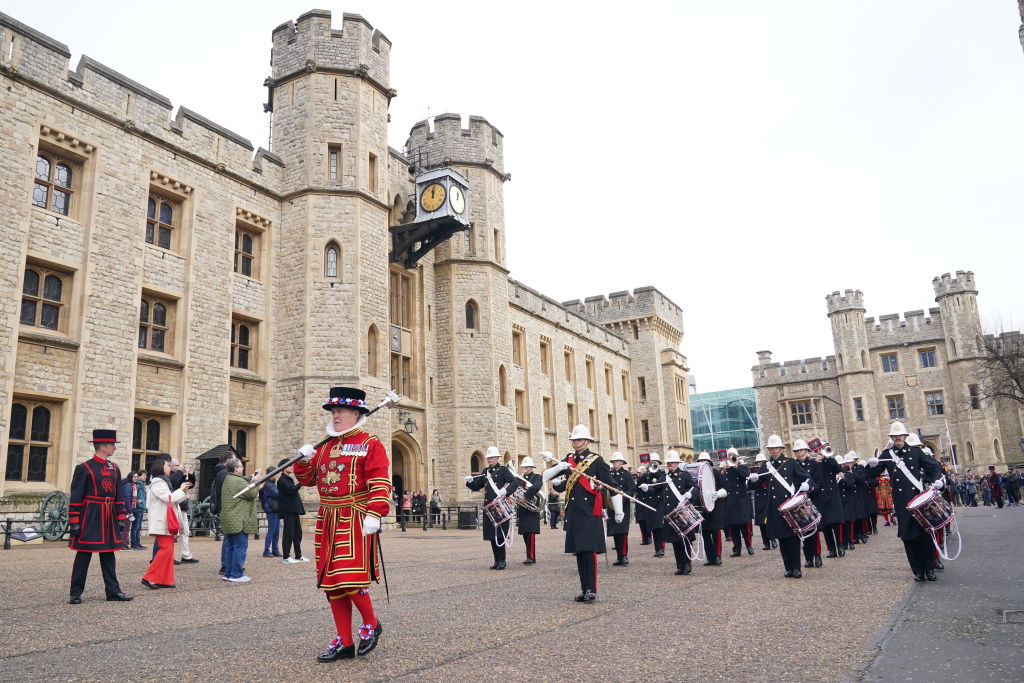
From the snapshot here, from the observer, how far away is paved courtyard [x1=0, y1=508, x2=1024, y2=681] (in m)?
4.72

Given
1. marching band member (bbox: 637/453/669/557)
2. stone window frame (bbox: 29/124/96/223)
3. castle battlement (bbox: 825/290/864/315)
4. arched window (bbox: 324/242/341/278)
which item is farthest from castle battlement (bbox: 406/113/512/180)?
castle battlement (bbox: 825/290/864/315)

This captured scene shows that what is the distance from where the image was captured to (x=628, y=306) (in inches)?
1992

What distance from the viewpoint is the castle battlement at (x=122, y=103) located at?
16.9 metres

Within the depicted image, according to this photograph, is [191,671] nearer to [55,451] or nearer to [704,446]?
[55,451]

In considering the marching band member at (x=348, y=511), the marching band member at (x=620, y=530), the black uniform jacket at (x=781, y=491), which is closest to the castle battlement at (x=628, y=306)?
the marching band member at (x=620, y=530)

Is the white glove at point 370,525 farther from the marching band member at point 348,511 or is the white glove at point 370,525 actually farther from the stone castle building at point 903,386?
the stone castle building at point 903,386

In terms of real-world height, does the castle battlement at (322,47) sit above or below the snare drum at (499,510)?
above

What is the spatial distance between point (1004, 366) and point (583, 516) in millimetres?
33924

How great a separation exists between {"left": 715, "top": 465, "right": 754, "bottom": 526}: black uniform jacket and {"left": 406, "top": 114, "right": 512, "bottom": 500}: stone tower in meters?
15.6

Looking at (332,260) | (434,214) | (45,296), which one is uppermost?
(434,214)

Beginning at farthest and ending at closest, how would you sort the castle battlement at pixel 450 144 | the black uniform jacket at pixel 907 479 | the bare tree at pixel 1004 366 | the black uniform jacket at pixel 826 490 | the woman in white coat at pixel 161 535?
1. the bare tree at pixel 1004 366
2. the castle battlement at pixel 450 144
3. the black uniform jacket at pixel 826 490
4. the woman in white coat at pixel 161 535
5. the black uniform jacket at pixel 907 479

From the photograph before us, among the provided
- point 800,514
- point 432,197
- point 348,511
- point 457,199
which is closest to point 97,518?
point 348,511

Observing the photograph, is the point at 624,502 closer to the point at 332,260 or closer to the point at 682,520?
the point at 682,520

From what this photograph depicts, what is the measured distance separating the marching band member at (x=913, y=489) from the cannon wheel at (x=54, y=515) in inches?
603
